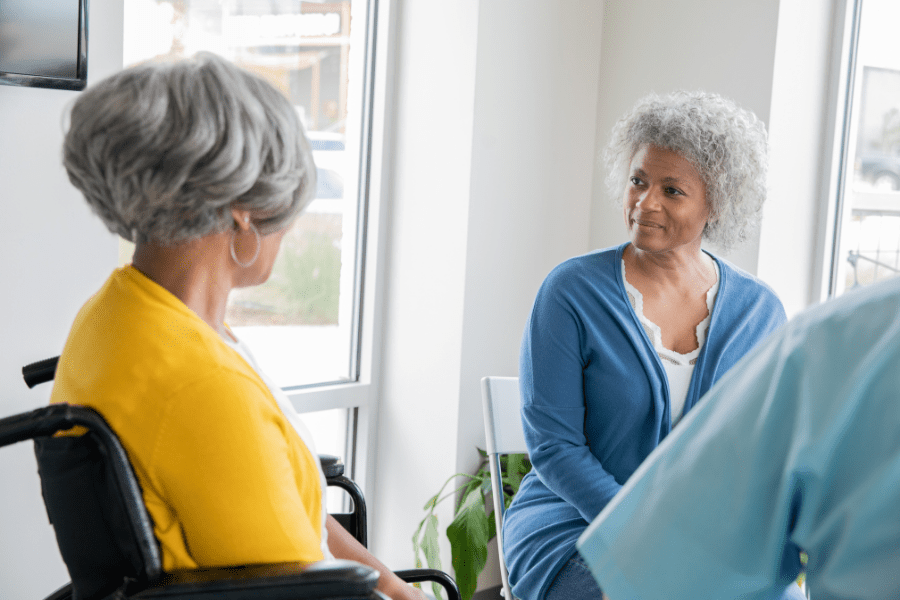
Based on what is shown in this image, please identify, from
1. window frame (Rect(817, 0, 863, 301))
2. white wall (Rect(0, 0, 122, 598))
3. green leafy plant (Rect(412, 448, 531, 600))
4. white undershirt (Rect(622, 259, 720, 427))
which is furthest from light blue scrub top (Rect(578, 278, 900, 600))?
window frame (Rect(817, 0, 863, 301))

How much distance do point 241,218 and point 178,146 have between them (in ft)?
0.42

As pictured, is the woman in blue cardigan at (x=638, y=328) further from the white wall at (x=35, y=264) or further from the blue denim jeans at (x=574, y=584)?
the white wall at (x=35, y=264)

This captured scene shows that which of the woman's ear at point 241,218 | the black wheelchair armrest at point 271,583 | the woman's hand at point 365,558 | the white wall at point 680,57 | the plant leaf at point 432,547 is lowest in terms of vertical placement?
the plant leaf at point 432,547

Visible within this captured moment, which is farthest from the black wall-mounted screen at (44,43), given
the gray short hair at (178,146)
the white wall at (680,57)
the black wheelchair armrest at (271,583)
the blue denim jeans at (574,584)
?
the white wall at (680,57)

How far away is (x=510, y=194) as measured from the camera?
2.55 metres

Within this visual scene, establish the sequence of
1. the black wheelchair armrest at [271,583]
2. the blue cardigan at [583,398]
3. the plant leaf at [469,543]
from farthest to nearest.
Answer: the plant leaf at [469,543] → the blue cardigan at [583,398] → the black wheelchair armrest at [271,583]

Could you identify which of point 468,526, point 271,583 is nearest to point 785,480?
point 271,583

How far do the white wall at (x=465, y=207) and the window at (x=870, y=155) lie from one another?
779mm

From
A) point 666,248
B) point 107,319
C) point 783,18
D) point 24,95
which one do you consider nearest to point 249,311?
point 24,95

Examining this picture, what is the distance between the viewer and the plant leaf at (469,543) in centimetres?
231

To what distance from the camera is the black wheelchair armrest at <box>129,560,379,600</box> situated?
87 centimetres

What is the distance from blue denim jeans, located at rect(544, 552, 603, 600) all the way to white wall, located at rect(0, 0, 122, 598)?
1.05 meters

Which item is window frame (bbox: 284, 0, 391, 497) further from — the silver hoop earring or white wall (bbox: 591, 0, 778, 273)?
the silver hoop earring

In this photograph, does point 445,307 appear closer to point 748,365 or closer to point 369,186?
point 369,186
